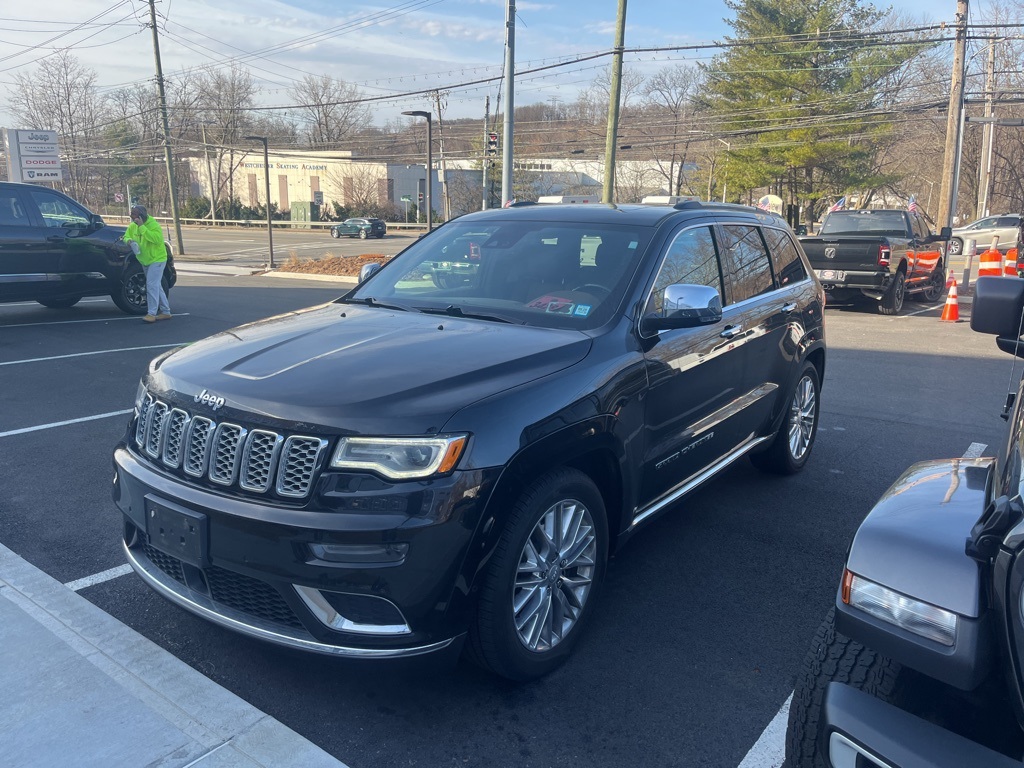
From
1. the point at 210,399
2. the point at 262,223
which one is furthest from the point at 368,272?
the point at 262,223

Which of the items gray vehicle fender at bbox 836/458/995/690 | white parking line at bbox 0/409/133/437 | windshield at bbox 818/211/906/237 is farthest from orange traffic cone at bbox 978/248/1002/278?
white parking line at bbox 0/409/133/437

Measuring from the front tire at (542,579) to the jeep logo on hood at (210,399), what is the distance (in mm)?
1128

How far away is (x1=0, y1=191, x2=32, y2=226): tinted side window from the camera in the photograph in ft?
36.8

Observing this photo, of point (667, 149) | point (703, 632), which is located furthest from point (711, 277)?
point (667, 149)

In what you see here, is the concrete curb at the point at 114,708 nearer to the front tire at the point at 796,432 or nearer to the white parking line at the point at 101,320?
the front tire at the point at 796,432

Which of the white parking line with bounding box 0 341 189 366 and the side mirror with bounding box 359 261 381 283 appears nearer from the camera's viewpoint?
the side mirror with bounding box 359 261 381 283

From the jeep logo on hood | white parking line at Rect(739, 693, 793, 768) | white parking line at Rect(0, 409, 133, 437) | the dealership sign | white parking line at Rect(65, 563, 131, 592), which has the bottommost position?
white parking line at Rect(739, 693, 793, 768)

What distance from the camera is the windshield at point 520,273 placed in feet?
12.4

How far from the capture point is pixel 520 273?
411 cm

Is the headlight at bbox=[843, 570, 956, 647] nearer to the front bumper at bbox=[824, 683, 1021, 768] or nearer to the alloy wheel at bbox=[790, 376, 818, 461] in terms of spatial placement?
the front bumper at bbox=[824, 683, 1021, 768]

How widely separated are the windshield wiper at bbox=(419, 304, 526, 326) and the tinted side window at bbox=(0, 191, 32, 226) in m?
9.96

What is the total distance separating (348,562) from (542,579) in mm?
820

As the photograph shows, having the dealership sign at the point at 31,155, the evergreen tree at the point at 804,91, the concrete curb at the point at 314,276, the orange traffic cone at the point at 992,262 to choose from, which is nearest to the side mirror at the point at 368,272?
the orange traffic cone at the point at 992,262

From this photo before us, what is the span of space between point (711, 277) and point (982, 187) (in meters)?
47.9
